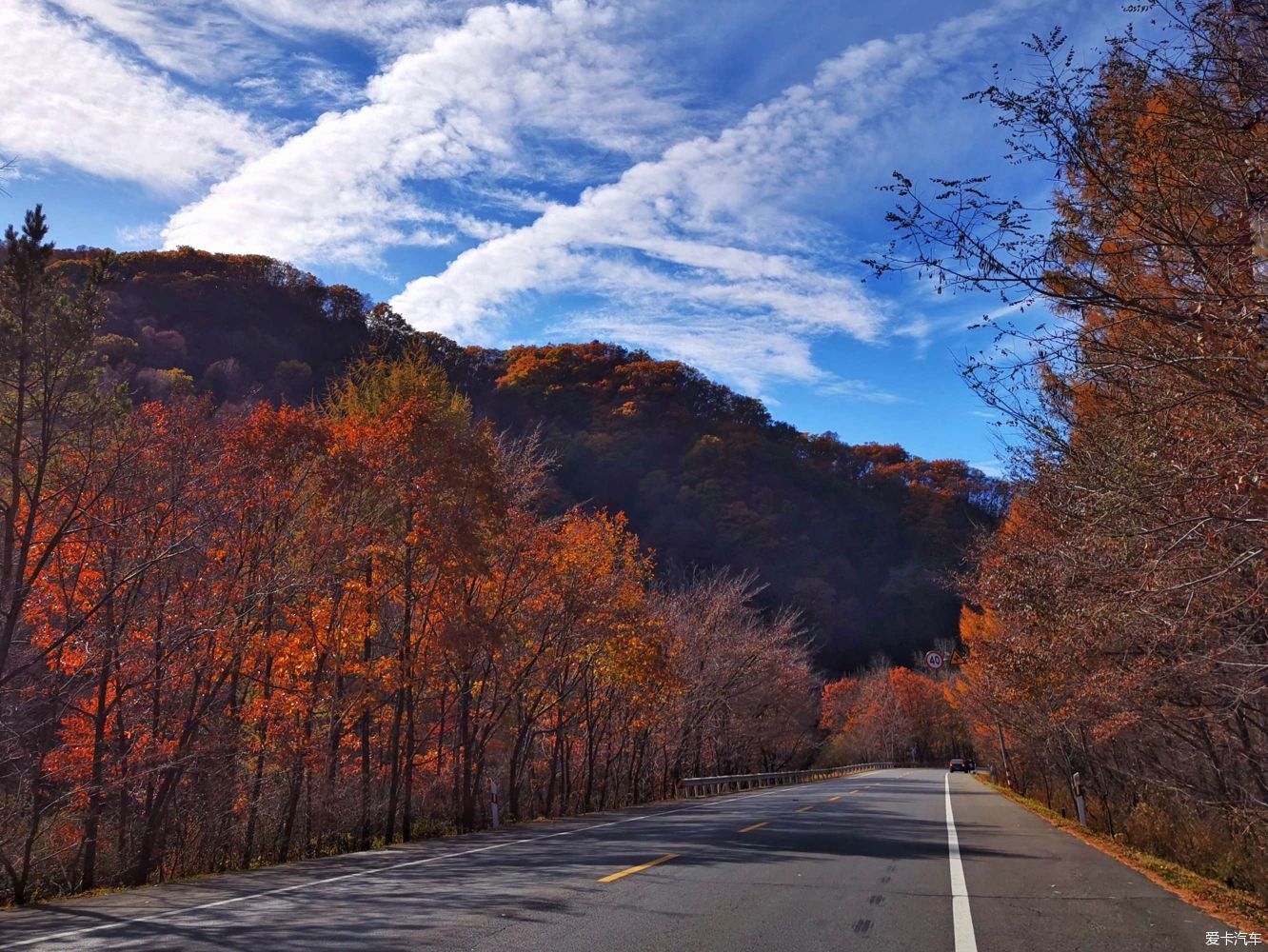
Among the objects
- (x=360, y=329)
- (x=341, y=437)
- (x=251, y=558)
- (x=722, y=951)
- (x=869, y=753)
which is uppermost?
(x=360, y=329)

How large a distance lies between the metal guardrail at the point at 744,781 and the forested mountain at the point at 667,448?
14.0m

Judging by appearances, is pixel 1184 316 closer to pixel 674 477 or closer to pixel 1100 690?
pixel 1100 690

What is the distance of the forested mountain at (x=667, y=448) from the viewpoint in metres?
58.0

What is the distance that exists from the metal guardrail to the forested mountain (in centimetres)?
1399

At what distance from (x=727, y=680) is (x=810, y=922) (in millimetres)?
33048

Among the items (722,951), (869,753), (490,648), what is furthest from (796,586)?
(722,951)

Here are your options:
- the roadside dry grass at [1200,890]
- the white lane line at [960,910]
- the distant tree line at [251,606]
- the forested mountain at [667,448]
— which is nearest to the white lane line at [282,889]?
the distant tree line at [251,606]

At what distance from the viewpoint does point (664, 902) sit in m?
8.16

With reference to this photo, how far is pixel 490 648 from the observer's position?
70.1 ft

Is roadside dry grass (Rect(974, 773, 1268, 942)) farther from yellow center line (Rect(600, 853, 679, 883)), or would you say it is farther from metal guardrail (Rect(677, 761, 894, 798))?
metal guardrail (Rect(677, 761, 894, 798))

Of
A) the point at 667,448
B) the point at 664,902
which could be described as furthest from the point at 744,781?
the point at 667,448

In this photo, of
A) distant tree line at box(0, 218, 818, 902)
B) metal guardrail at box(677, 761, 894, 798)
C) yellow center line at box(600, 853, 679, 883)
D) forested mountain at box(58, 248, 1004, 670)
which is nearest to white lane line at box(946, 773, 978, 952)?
yellow center line at box(600, 853, 679, 883)

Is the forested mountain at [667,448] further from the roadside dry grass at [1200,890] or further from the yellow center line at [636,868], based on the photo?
the yellow center line at [636,868]

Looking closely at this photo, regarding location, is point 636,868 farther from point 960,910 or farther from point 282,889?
point 282,889
